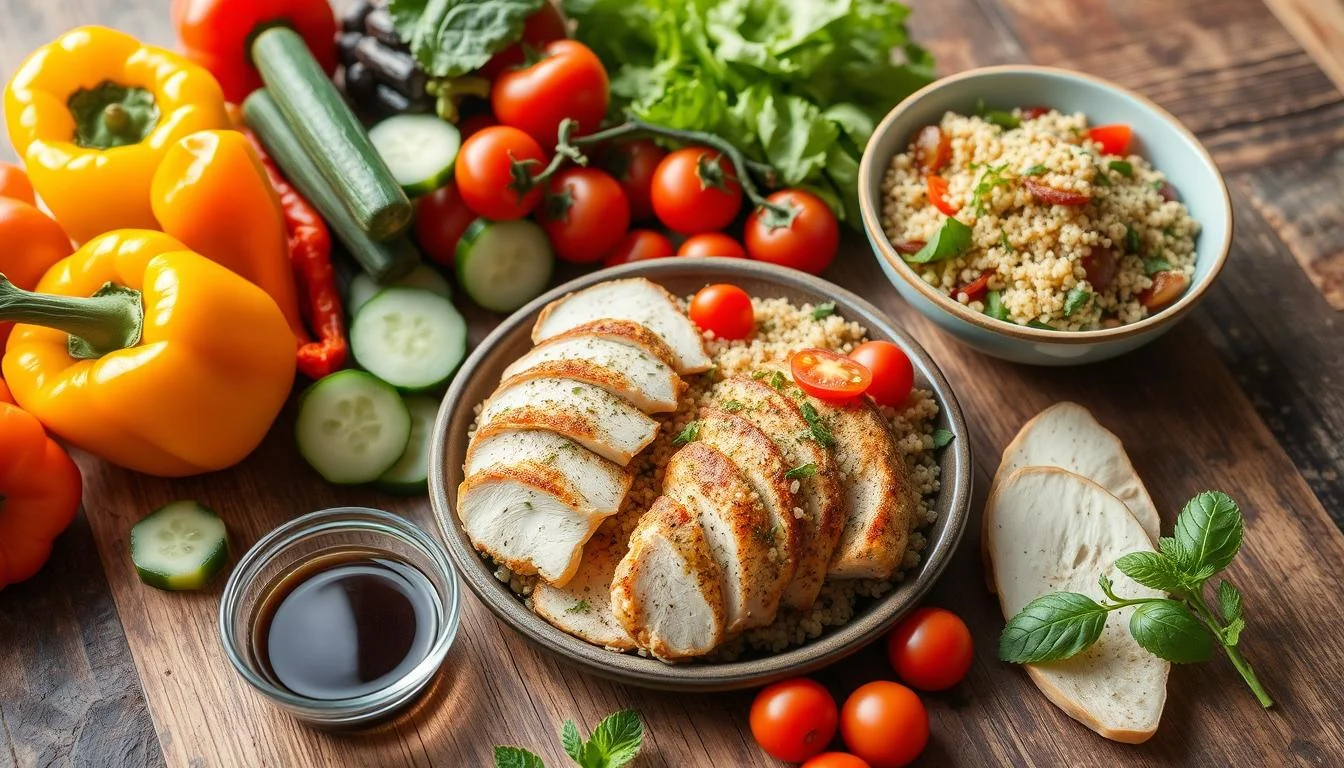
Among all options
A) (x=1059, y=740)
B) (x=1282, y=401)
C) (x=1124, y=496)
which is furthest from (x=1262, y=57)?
(x=1059, y=740)

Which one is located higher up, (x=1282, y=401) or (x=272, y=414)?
(x=272, y=414)

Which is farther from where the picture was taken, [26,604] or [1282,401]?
[1282,401]

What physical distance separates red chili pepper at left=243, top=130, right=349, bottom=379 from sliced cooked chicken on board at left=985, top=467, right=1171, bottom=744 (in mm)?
2170

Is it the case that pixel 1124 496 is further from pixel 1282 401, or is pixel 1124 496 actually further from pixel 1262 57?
pixel 1262 57

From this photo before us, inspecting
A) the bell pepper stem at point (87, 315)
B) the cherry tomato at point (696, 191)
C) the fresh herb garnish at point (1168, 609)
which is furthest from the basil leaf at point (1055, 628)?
the bell pepper stem at point (87, 315)

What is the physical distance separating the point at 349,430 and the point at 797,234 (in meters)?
1.62

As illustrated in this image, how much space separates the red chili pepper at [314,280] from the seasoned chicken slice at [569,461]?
35.9 inches

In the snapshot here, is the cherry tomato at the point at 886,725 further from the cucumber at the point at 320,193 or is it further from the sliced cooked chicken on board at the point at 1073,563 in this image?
the cucumber at the point at 320,193

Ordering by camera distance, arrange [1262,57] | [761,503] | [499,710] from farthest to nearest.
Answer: [1262,57] → [499,710] → [761,503]

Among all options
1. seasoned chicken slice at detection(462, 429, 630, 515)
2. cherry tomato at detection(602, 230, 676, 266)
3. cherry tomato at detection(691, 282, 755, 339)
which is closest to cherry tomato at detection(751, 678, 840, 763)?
seasoned chicken slice at detection(462, 429, 630, 515)

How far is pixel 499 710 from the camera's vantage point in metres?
3.13

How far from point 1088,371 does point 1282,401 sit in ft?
2.04

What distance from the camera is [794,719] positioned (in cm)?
291

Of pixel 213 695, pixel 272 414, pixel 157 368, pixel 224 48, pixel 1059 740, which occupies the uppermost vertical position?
pixel 224 48
